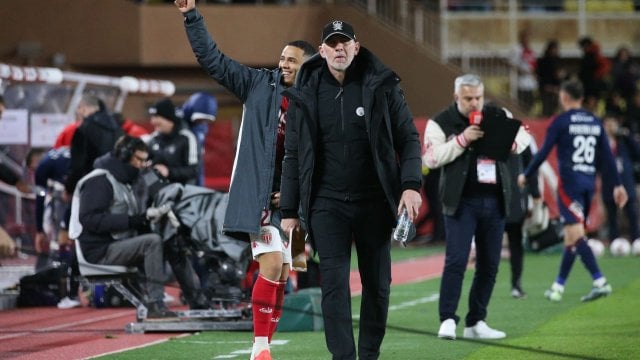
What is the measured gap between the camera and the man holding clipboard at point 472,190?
12.6 m

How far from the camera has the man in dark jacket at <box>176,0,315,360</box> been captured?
1020 centimetres

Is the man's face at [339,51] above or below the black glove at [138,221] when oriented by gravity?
above

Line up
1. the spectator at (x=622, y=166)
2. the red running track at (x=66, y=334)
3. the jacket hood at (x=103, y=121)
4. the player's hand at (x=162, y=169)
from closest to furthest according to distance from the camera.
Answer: the red running track at (x=66, y=334) → the player's hand at (x=162, y=169) → the jacket hood at (x=103, y=121) → the spectator at (x=622, y=166)

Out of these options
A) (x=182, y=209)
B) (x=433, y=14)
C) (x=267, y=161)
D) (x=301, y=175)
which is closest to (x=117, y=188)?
(x=182, y=209)

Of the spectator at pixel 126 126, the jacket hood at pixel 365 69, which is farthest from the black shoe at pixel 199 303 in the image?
the jacket hood at pixel 365 69

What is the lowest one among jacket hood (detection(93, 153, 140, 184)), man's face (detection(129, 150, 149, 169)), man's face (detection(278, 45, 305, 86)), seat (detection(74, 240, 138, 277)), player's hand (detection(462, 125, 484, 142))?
seat (detection(74, 240, 138, 277))

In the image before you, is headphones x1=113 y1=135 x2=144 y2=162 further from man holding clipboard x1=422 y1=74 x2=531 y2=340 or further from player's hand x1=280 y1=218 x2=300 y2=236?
player's hand x1=280 y1=218 x2=300 y2=236

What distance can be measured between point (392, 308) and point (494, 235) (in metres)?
3.47

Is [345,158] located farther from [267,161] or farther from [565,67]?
[565,67]

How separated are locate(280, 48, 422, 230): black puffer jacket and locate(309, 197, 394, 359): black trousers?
4.4 inches

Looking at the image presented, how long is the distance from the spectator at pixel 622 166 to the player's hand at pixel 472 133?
1287 cm

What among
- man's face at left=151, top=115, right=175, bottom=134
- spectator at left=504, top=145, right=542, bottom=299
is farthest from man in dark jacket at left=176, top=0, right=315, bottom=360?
man's face at left=151, top=115, right=175, bottom=134

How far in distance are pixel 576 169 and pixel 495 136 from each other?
400 cm

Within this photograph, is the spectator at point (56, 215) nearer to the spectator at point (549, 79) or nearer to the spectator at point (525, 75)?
the spectator at point (549, 79)
